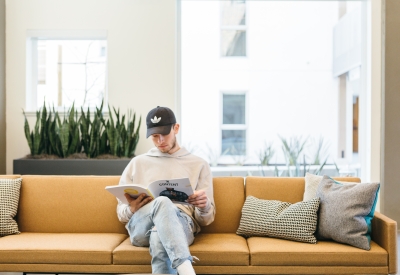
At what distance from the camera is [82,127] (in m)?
4.54

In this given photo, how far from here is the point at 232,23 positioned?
23.1 feet

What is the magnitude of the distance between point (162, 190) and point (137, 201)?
182 millimetres

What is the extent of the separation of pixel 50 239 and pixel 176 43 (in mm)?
2725

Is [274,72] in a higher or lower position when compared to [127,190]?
higher

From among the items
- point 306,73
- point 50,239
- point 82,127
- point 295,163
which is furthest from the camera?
point 306,73

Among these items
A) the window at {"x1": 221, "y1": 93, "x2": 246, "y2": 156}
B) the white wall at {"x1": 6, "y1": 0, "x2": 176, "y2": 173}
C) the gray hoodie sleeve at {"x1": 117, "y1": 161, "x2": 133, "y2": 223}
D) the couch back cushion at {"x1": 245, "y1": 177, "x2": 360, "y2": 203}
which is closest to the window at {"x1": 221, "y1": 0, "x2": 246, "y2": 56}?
the window at {"x1": 221, "y1": 93, "x2": 246, "y2": 156}

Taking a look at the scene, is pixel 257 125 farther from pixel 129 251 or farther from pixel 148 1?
pixel 129 251

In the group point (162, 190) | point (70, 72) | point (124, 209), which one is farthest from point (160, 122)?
point (70, 72)

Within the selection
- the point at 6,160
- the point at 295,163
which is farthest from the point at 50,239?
the point at 295,163

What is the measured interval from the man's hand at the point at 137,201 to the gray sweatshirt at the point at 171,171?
0.52ft

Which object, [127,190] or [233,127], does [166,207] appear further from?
[233,127]

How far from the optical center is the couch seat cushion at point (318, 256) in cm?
264

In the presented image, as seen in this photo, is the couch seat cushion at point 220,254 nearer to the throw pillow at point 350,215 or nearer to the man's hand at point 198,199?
the man's hand at point 198,199

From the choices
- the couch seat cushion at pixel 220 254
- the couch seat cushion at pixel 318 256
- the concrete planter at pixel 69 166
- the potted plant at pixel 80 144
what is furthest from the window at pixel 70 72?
the couch seat cushion at pixel 318 256
